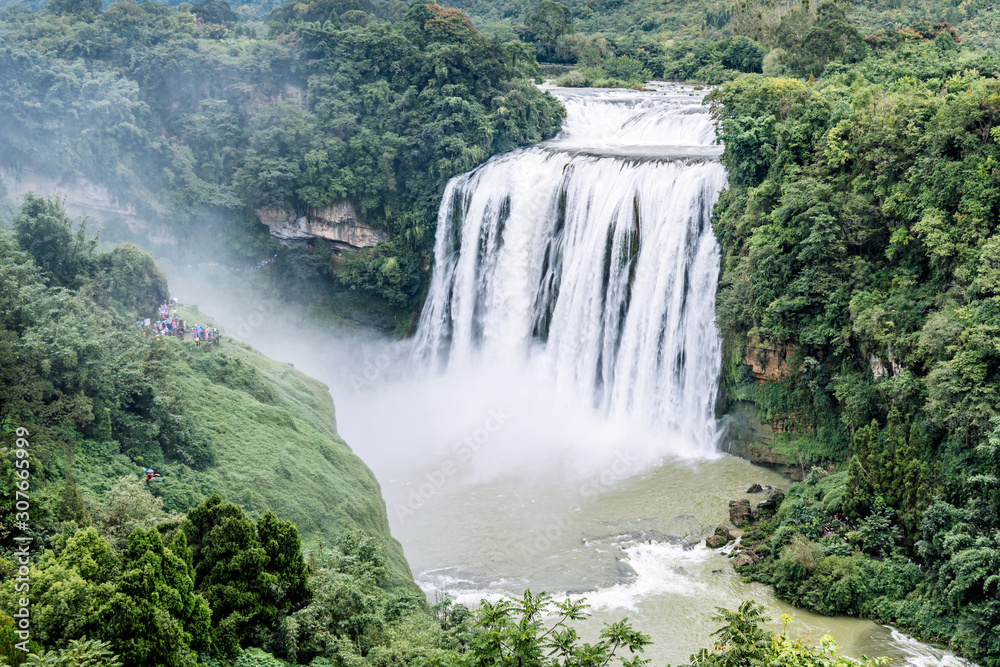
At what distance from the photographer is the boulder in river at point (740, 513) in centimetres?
1875

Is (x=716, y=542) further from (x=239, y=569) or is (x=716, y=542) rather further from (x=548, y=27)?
(x=548, y=27)

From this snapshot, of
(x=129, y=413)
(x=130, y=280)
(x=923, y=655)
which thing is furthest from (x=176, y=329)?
(x=923, y=655)

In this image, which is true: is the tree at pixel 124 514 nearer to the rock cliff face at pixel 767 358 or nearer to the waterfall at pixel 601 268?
the rock cliff face at pixel 767 358

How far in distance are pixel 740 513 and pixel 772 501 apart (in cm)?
85

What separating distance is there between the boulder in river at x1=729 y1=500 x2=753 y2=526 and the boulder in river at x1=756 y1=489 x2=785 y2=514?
14 centimetres

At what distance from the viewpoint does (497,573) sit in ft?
57.7

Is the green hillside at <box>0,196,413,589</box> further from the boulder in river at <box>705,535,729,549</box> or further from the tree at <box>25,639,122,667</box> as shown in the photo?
the boulder in river at <box>705,535,729,549</box>

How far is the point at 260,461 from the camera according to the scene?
16.1 meters

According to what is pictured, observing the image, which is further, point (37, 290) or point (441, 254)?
point (441, 254)

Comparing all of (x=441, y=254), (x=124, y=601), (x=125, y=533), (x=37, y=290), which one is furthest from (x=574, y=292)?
(x=124, y=601)

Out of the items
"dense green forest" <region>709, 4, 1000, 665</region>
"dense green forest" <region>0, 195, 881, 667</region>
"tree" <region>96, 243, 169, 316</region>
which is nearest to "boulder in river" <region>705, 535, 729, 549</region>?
"dense green forest" <region>709, 4, 1000, 665</region>

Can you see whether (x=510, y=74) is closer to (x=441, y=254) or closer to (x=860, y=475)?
(x=441, y=254)

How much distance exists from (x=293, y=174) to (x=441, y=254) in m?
6.71

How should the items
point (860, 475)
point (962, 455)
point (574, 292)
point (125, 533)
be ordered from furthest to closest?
1. point (574, 292)
2. point (860, 475)
3. point (962, 455)
4. point (125, 533)
